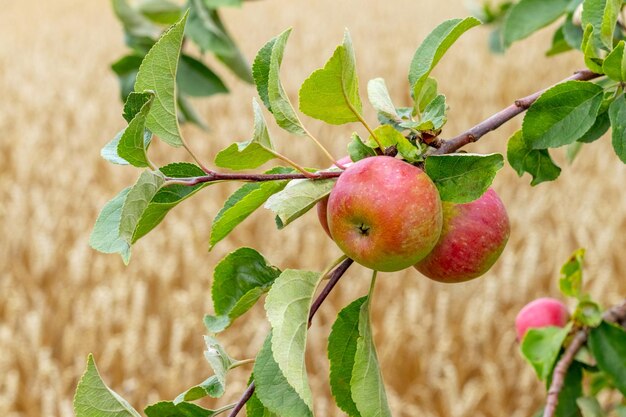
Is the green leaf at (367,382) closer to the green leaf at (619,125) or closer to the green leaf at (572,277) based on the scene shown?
the green leaf at (619,125)

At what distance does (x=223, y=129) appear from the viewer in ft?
14.2

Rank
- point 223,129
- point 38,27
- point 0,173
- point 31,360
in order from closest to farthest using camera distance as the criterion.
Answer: point 31,360, point 0,173, point 223,129, point 38,27

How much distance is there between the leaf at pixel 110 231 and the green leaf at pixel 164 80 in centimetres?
4

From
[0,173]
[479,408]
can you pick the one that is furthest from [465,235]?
[0,173]

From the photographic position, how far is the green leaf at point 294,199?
1.32 feet

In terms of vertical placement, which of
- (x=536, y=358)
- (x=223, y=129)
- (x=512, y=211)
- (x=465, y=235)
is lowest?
(x=512, y=211)

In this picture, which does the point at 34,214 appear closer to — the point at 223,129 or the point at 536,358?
the point at 223,129

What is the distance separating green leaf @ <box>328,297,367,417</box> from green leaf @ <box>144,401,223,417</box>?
7 cm

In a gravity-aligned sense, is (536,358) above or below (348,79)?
below

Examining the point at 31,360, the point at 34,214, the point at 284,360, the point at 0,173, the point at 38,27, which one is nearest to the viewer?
the point at 284,360

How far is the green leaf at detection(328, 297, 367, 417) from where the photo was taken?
457mm

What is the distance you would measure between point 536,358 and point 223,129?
3720 mm

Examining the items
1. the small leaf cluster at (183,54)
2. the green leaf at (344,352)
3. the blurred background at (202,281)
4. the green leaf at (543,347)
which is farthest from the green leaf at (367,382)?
the blurred background at (202,281)

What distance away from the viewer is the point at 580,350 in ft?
2.53
